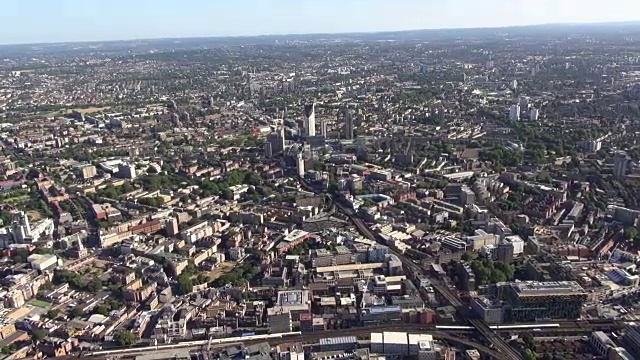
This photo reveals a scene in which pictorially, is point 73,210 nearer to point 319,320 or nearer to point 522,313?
point 319,320

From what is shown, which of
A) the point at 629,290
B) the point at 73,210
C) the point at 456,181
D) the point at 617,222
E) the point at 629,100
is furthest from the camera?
the point at 629,100

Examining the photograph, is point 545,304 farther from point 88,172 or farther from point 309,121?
point 88,172

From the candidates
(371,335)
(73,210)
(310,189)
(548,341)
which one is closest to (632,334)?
(548,341)

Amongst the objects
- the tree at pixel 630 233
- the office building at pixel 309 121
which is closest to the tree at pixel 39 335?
the tree at pixel 630 233

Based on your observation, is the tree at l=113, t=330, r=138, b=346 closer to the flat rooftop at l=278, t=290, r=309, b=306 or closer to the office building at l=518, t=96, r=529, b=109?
the flat rooftop at l=278, t=290, r=309, b=306

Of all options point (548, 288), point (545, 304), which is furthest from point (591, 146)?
point (545, 304)
